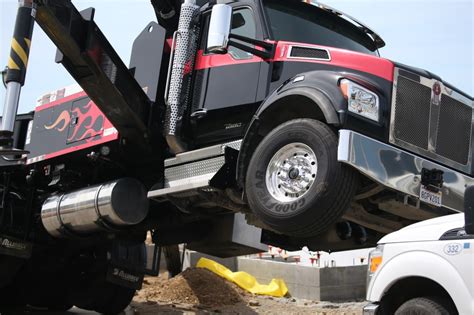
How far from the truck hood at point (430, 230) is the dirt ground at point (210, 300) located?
660cm

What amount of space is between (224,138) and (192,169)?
468 millimetres

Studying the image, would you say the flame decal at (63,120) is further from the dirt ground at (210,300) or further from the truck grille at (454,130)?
the truck grille at (454,130)

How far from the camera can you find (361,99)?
604 centimetres

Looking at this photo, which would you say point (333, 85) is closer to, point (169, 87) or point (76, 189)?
point (169, 87)

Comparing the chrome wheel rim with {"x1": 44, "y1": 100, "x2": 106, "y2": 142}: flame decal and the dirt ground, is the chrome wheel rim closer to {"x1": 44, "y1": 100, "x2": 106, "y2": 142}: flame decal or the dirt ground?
{"x1": 44, "y1": 100, "x2": 106, "y2": 142}: flame decal

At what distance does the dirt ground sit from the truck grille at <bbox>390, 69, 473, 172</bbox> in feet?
20.4

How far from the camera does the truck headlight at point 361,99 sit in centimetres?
598

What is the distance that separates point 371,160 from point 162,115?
2.91 meters

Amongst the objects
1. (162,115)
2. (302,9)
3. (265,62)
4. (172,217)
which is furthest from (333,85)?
(172,217)

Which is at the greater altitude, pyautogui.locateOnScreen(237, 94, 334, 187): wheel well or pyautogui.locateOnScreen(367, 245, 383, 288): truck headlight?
pyautogui.locateOnScreen(237, 94, 334, 187): wheel well

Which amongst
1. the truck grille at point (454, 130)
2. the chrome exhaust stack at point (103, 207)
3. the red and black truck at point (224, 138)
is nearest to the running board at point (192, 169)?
the red and black truck at point (224, 138)

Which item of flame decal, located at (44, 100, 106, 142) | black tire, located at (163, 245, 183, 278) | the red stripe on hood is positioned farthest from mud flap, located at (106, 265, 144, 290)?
black tire, located at (163, 245, 183, 278)

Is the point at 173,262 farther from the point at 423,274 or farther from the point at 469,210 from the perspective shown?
the point at 469,210

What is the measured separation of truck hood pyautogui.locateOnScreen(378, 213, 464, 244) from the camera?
205 inches
